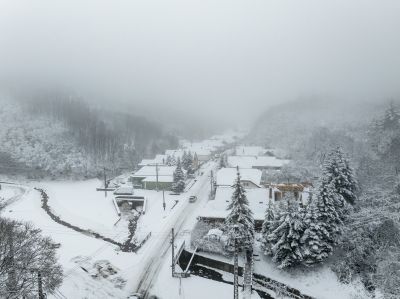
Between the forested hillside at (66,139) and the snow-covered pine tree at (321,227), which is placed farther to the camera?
the forested hillside at (66,139)

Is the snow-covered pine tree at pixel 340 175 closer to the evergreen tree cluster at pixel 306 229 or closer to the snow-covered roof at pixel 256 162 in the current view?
the evergreen tree cluster at pixel 306 229

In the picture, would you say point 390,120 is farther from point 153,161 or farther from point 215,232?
point 153,161

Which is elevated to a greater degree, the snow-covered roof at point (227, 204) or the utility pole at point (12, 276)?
the utility pole at point (12, 276)

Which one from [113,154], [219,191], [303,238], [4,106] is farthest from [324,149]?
[4,106]

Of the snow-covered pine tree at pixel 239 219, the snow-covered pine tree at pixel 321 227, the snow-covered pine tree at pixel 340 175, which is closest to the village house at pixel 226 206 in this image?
the snow-covered pine tree at pixel 239 219

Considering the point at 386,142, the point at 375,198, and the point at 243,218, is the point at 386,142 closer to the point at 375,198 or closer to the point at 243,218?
the point at 375,198

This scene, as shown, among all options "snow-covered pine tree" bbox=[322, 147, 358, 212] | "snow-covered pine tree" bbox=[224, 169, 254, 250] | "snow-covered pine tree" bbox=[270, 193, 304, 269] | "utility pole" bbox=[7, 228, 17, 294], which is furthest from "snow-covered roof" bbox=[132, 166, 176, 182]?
"utility pole" bbox=[7, 228, 17, 294]
